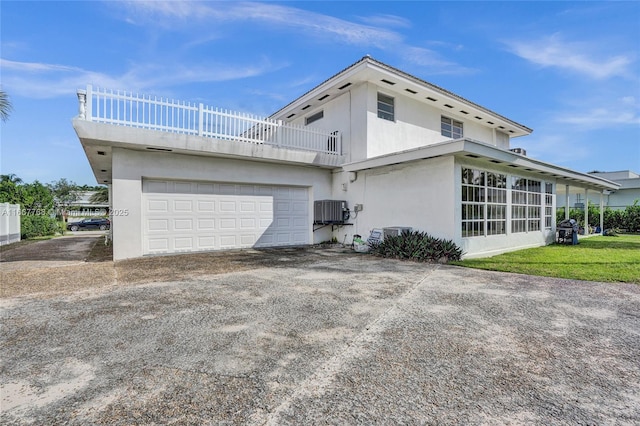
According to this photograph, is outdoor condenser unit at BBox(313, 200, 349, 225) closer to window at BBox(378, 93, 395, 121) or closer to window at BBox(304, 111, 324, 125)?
window at BBox(378, 93, 395, 121)

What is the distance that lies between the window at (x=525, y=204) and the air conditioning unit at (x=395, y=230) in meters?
4.05

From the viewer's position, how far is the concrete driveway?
1.96 meters

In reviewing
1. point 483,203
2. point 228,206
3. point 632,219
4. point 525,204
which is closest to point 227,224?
point 228,206

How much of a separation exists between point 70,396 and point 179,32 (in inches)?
376

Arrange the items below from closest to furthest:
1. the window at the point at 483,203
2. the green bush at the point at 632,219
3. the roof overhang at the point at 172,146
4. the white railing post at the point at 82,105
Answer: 1. the white railing post at the point at 82,105
2. the roof overhang at the point at 172,146
3. the window at the point at 483,203
4. the green bush at the point at 632,219

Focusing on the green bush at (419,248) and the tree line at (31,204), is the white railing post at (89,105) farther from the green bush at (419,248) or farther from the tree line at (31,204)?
the tree line at (31,204)

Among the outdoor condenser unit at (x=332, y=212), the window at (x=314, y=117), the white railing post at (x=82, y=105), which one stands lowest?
the outdoor condenser unit at (x=332, y=212)

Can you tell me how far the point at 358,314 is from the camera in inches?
151

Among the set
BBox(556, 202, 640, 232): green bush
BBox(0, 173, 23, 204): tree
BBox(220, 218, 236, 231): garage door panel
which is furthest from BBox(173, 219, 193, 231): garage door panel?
BBox(556, 202, 640, 232): green bush

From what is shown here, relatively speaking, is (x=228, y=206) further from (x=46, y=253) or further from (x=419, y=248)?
(x=46, y=253)

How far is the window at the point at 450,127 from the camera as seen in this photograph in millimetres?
13585

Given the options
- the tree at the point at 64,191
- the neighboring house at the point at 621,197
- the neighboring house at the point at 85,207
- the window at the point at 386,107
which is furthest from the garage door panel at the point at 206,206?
the tree at the point at 64,191

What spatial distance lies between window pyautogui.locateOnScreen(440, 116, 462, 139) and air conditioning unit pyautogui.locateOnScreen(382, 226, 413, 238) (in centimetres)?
650

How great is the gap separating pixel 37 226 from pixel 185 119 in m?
16.1
